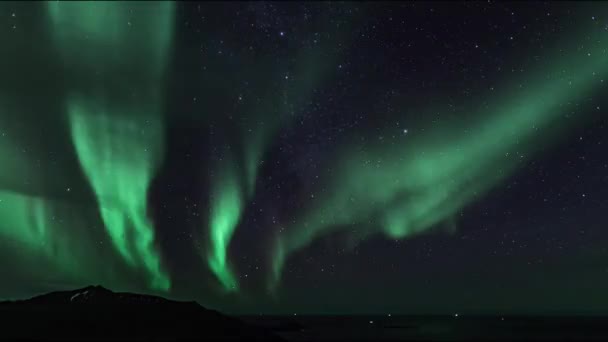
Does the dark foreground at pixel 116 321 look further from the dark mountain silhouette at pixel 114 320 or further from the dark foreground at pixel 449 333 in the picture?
the dark foreground at pixel 449 333

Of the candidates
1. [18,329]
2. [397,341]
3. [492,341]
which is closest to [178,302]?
[18,329]

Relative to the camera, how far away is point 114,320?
58.3 m

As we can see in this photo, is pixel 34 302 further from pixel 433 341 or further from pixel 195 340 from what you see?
pixel 433 341

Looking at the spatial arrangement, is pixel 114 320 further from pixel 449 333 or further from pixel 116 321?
pixel 449 333

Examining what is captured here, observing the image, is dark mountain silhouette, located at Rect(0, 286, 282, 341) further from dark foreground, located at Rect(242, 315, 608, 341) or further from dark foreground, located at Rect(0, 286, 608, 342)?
dark foreground, located at Rect(242, 315, 608, 341)

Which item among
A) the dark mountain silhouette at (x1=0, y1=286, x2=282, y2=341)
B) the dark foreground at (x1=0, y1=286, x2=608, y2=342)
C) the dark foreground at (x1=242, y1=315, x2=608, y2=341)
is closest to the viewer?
the dark foreground at (x1=0, y1=286, x2=608, y2=342)

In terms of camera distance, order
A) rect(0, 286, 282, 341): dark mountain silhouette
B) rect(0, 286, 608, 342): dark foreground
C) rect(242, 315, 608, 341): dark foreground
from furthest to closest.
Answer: rect(242, 315, 608, 341): dark foreground, rect(0, 286, 282, 341): dark mountain silhouette, rect(0, 286, 608, 342): dark foreground

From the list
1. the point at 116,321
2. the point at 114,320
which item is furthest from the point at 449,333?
the point at 114,320

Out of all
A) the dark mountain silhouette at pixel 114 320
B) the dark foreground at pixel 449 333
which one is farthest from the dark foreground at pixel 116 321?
the dark foreground at pixel 449 333


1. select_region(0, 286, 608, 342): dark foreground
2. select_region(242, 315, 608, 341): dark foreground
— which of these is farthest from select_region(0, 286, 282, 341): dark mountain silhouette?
select_region(242, 315, 608, 341): dark foreground

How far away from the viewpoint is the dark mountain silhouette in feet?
159

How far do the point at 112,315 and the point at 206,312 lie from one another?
493 inches

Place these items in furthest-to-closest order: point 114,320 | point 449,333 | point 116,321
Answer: point 449,333
point 114,320
point 116,321

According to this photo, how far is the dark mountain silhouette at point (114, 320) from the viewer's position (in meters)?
48.3
